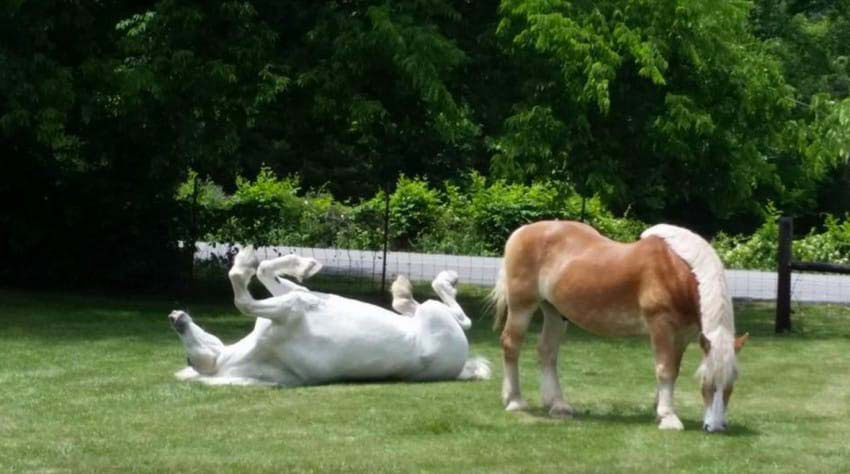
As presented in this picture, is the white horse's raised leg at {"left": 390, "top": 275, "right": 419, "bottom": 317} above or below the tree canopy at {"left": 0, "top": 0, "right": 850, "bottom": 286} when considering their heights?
below

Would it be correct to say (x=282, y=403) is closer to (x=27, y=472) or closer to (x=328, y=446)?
(x=328, y=446)

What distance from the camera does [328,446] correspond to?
33.2ft

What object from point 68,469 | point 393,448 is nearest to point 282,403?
point 393,448

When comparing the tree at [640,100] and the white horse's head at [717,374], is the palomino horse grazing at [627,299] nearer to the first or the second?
the white horse's head at [717,374]

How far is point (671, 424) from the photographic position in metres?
11.0

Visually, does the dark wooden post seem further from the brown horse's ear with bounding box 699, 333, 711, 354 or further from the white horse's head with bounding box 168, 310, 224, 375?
the brown horse's ear with bounding box 699, 333, 711, 354

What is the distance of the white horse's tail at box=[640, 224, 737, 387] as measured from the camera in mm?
10586

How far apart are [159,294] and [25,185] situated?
2.44 metres

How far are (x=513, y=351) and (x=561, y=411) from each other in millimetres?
634

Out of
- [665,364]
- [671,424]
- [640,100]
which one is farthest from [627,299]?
[640,100]

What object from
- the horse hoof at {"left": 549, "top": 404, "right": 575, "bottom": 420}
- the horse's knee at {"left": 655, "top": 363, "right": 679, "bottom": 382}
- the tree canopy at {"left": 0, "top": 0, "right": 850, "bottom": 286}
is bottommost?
the horse hoof at {"left": 549, "top": 404, "right": 575, "bottom": 420}

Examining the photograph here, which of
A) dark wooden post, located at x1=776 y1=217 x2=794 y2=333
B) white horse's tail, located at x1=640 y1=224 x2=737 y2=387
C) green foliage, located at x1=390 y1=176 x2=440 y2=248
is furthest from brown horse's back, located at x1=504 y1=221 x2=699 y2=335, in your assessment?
green foliage, located at x1=390 y1=176 x2=440 y2=248

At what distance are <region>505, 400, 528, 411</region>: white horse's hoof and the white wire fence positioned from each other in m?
11.9

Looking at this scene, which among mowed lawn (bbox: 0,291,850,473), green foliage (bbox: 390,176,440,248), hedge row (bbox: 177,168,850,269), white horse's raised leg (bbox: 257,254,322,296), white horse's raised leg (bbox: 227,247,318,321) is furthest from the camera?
→ green foliage (bbox: 390,176,440,248)
